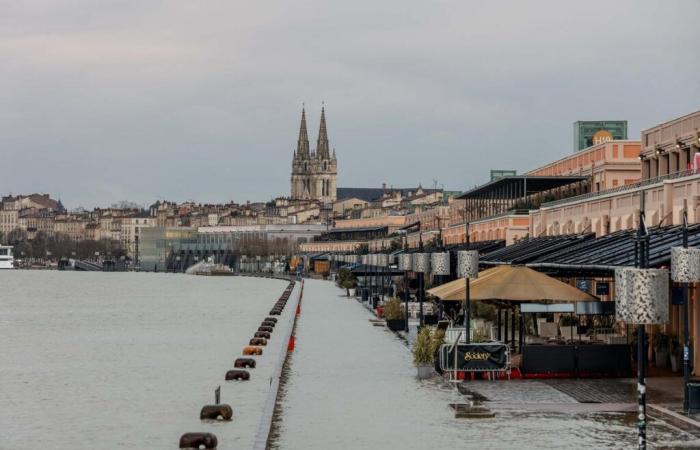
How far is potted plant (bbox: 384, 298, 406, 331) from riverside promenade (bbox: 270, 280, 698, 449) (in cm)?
1847

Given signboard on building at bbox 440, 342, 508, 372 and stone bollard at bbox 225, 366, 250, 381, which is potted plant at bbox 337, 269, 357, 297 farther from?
signboard on building at bbox 440, 342, 508, 372

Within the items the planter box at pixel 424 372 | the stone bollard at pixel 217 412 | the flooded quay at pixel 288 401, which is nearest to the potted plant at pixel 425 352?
the planter box at pixel 424 372

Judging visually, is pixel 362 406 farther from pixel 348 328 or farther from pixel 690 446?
pixel 348 328

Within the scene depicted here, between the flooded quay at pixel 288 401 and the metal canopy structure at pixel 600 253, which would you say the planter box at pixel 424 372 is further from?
the metal canopy structure at pixel 600 253

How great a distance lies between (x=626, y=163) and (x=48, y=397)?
51213mm

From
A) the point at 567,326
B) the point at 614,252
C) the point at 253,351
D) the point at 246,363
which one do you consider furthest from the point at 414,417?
the point at 253,351

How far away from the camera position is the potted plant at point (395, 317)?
198ft

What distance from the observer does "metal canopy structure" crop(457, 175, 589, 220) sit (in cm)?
8725

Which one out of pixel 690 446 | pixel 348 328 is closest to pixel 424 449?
pixel 690 446

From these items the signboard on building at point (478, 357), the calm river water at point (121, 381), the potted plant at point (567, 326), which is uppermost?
the potted plant at point (567, 326)

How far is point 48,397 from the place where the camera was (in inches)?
1474

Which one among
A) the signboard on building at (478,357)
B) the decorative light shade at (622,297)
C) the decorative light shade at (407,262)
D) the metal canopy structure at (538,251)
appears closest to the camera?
the decorative light shade at (622,297)

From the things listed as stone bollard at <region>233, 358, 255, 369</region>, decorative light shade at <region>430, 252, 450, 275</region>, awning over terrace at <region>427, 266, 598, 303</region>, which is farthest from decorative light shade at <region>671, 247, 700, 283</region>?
stone bollard at <region>233, 358, 255, 369</region>

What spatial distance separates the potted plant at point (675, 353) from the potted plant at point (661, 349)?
1.38ft
